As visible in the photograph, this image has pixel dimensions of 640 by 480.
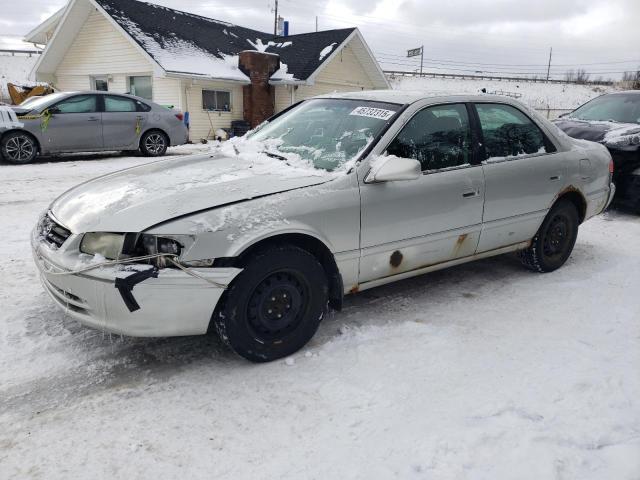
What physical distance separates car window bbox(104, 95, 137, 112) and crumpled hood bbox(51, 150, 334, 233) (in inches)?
334

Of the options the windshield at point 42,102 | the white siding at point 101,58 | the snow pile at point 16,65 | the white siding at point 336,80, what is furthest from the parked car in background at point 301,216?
the snow pile at point 16,65

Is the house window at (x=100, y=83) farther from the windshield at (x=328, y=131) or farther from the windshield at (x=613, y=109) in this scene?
the windshield at (x=328, y=131)

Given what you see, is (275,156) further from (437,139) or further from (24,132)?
(24,132)

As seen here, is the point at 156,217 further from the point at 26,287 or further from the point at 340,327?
the point at 26,287

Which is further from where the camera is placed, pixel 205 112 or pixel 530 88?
pixel 530 88

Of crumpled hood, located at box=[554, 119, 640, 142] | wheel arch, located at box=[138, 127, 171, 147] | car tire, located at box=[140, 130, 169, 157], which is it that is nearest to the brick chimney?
wheel arch, located at box=[138, 127, 171, 147]

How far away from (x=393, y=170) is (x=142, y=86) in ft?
58.7

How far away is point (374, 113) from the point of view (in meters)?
3.64

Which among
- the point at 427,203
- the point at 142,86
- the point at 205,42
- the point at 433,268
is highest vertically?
the point at 205,42

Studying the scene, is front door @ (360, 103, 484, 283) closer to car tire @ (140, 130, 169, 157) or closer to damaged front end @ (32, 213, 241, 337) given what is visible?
damaged front end @ (32, 213, 241, 337)

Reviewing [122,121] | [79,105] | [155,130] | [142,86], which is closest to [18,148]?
[79,105]

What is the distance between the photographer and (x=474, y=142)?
12.8 feet

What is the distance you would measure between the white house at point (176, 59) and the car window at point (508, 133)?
1489cm

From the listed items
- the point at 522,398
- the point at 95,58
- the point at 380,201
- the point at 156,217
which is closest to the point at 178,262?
the point at 156,217
